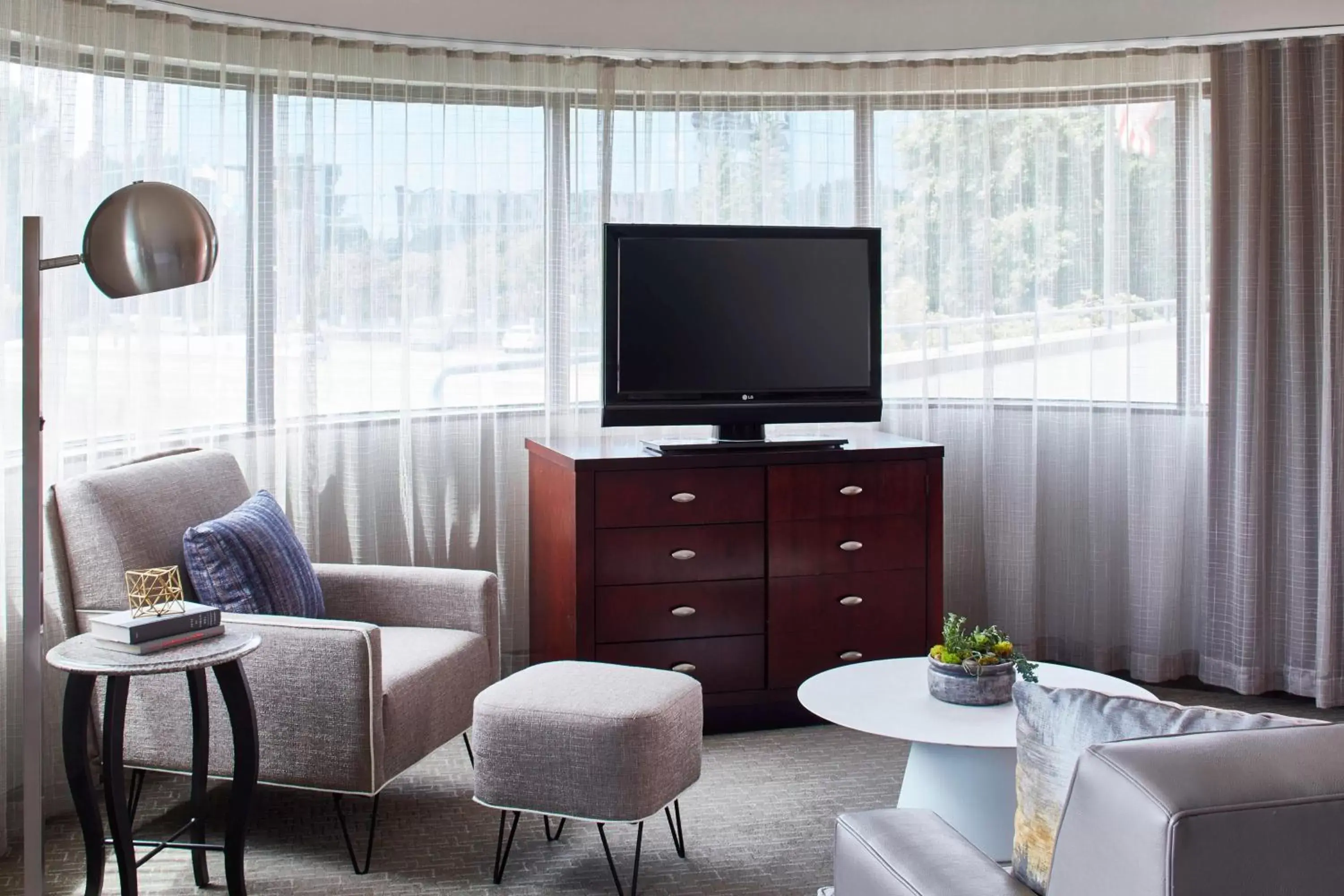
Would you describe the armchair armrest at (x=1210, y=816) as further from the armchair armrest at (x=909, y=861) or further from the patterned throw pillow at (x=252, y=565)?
the patterned throw pillow at (x=252, y=565)

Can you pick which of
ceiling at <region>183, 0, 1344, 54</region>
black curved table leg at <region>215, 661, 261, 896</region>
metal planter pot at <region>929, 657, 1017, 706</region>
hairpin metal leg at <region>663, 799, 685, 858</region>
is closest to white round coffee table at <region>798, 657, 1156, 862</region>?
metal planter pot at <region>929, 657, 1017, 706</region>

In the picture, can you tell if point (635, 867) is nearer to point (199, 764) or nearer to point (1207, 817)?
point (199, 764)

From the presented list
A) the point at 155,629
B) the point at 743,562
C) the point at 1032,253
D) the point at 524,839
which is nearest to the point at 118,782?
the point at 155,629

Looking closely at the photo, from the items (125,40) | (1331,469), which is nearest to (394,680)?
(125,40)

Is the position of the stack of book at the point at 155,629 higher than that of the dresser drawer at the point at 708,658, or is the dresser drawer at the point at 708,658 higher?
the stack of book at the point at 155,629

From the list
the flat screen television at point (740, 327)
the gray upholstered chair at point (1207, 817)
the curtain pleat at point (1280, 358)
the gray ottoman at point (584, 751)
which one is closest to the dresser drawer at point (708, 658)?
the flat screen television at point (740, 327)

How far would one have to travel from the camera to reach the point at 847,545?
4074mm

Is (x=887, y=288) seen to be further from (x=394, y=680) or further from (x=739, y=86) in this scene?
(x=394, y=680)

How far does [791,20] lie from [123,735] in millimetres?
2822

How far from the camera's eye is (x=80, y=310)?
11.4ft

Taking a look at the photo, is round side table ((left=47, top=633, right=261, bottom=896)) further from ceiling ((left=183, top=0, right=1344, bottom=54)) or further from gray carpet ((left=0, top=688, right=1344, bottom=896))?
ceiling ((left=183, top=0, right=1344, bottom=54))

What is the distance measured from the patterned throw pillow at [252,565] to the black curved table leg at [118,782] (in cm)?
45

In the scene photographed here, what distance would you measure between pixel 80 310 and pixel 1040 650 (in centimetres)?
346

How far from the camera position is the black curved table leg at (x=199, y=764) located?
9.41 ft
